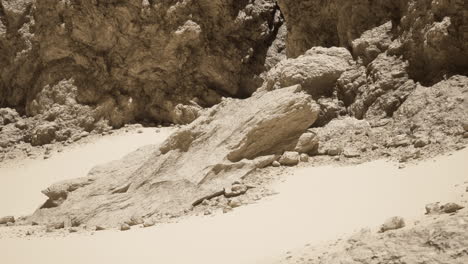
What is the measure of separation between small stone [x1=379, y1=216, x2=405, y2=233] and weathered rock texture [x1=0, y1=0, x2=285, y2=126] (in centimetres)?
873

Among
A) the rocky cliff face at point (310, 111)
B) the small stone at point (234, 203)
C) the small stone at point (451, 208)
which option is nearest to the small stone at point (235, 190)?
the rocky cliff face at point (310, 111)

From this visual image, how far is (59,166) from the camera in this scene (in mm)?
10211

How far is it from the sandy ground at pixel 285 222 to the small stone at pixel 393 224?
22 cm

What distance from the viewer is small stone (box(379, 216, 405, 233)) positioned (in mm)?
3068

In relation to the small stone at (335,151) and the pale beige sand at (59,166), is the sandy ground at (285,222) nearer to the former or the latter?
the small stone at (335,151)

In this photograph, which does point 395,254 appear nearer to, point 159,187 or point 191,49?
point 159,187

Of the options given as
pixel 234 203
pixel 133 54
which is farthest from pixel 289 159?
pixel 133 54

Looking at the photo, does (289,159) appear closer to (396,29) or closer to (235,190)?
(235,190)

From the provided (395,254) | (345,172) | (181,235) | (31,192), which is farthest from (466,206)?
(31,192)

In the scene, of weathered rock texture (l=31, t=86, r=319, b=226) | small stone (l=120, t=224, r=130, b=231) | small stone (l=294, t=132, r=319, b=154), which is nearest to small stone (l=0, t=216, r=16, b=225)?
weathered rock texture (l=31, t=86, r=319, b=226)

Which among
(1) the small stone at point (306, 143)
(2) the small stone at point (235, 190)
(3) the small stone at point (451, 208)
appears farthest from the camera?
(1) the small stone at point (306, 143)

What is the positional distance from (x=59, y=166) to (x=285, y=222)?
294 inches

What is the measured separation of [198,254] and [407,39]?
426 centimetres

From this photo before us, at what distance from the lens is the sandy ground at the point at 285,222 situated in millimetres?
3598
